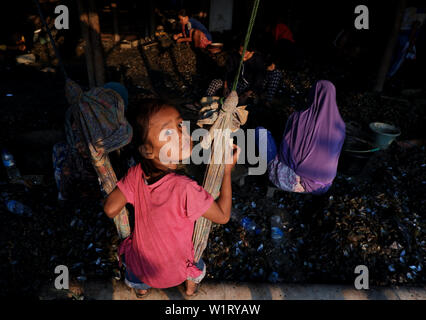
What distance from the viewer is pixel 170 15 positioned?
35.4 feet

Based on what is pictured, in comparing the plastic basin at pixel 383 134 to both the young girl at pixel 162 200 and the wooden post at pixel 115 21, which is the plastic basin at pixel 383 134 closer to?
the young girl at pixel 162 200

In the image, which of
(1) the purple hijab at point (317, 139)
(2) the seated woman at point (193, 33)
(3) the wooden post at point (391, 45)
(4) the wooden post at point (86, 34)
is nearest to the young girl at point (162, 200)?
(1) the purple hijab at point (317, 139)

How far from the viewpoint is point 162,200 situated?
167 centimetres

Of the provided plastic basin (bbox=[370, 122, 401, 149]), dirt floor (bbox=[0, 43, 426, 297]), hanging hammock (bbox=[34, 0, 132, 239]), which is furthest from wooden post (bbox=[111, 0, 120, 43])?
plastic basin (bbox=[370, 122, 401, 149])

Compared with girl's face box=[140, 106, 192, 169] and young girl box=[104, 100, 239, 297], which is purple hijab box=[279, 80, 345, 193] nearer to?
young girl box=[104, 100, 239, 297]

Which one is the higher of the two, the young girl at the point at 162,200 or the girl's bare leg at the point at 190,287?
the young girl at the point at 162,200

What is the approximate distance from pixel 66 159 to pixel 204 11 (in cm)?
916

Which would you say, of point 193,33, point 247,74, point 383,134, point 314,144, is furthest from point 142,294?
point 193,33

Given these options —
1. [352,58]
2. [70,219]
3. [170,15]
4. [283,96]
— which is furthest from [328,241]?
[170,15]

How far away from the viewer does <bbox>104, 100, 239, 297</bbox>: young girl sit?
153 centimetres

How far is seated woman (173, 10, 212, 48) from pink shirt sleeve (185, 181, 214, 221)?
25.2 feet

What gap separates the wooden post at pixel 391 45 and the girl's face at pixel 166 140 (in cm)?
663

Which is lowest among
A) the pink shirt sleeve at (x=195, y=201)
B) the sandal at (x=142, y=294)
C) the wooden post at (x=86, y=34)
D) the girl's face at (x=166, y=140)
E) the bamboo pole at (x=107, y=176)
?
the sandal at (x=142, y=294)

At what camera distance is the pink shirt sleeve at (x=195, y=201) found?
5.38 ft
